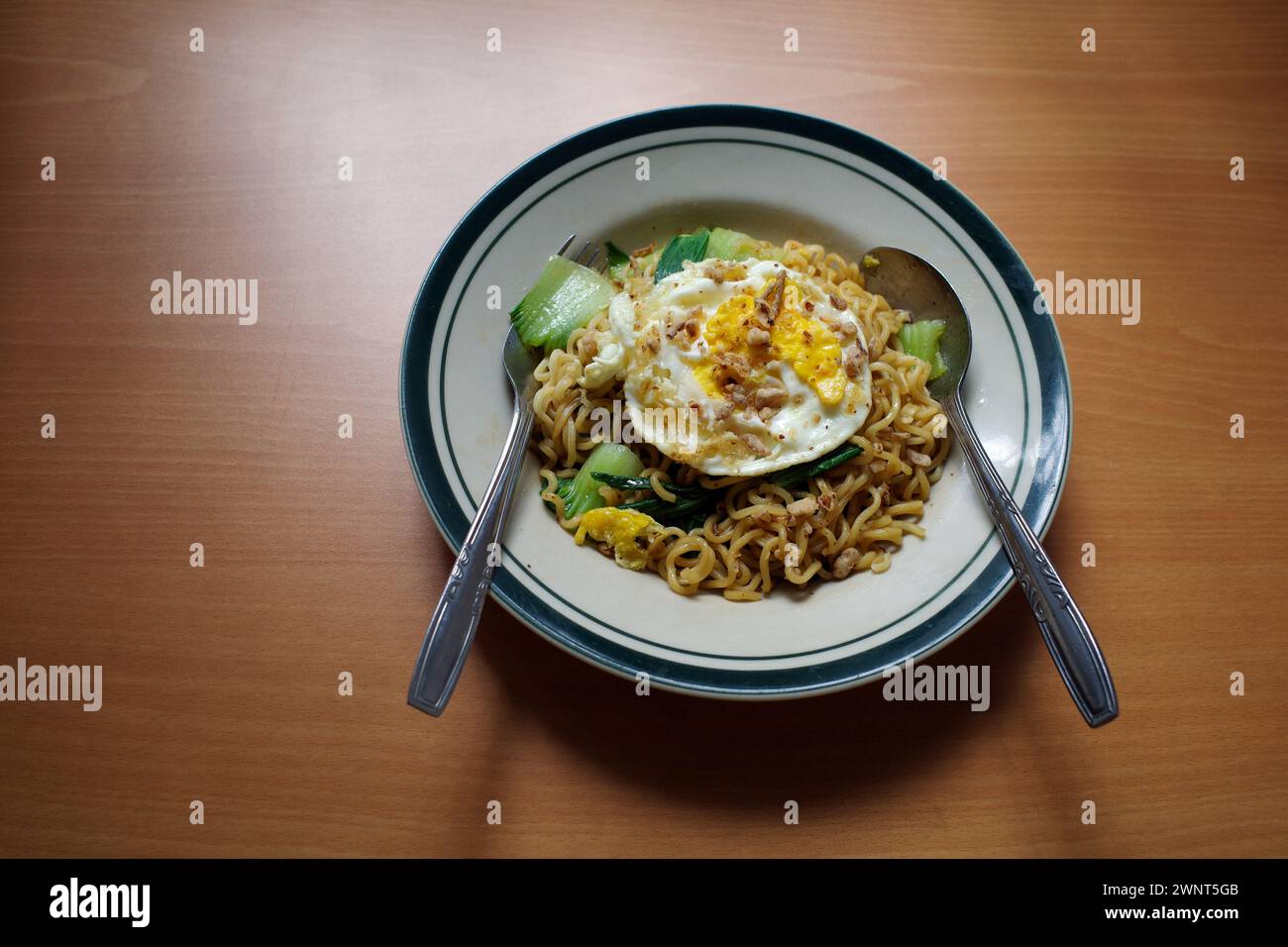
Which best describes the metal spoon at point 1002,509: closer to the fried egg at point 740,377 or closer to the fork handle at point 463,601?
the fried egg at point 740,377

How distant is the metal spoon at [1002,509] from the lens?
7.80ft

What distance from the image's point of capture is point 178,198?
10.9ft

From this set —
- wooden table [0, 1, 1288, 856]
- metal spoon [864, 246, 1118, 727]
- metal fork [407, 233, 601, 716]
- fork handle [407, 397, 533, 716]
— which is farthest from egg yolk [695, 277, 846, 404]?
wooden table [0, 1, 1288, 856]

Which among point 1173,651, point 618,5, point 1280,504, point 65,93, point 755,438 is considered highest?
point 618,5

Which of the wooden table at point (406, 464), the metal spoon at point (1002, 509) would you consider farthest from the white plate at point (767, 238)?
the wooden table at point (406, 464)

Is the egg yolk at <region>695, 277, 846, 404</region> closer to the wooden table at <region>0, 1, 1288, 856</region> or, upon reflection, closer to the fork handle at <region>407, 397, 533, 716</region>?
the fork handle at <region>407, 397, 533, 716</region>

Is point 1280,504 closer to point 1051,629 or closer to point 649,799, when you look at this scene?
point 1051,629

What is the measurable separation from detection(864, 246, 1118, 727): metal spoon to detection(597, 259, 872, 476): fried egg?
30cm

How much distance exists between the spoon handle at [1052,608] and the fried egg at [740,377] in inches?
17.9

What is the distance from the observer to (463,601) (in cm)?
243

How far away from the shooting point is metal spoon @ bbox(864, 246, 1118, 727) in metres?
2.38

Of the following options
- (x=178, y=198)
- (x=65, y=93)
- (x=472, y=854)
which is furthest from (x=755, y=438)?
(x=65, y=93)

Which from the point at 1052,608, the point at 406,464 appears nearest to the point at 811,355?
the point at 1052,608

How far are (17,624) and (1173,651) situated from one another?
3603 millimetres
